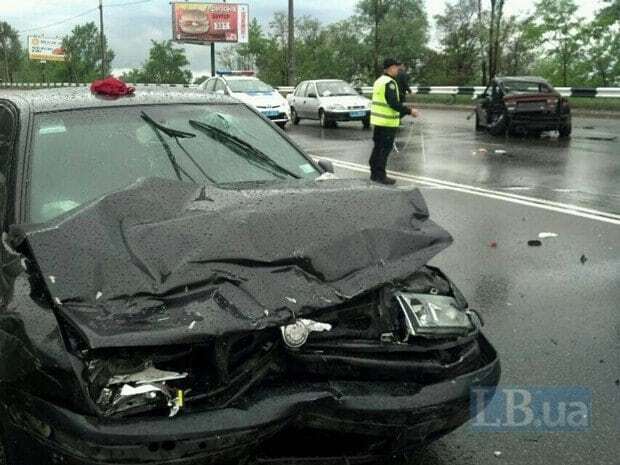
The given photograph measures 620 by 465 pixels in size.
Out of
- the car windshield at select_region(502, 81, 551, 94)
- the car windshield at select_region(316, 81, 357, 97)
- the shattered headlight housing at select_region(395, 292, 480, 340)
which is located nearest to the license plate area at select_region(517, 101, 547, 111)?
the car windshield at select_region(502, 81, 551, 94)

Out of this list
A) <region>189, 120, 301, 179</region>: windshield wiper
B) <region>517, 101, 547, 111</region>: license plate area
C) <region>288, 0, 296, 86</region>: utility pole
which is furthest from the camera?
<region>288, 0, 296, 86</region>: utility pole

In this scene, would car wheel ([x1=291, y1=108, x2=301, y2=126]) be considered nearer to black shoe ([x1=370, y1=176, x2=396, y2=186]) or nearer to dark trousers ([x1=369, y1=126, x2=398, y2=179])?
black shoe ([x1=370, y1=176, x2=396, y2=186])

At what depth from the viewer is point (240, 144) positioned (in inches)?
161

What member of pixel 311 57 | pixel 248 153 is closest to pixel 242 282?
pixel 248 153

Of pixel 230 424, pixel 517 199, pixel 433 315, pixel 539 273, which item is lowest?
pixel 539 273

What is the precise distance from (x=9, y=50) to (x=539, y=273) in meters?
111

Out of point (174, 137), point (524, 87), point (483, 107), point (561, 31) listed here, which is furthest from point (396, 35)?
point (174, 137)

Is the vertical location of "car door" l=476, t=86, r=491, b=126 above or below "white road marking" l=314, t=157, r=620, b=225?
above

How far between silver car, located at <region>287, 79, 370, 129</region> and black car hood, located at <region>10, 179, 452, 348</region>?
19813 millimetres

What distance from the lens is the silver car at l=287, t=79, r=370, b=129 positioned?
2277cm

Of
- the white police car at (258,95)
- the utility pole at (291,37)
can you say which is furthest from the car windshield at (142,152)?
the utility pole at (291,37)

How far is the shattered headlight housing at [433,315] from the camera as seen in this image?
2.64m

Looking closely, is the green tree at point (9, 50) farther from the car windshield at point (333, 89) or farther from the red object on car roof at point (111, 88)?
the red object on car roof at point (111, 88)

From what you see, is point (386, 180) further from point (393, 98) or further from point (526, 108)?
point (526, 108)
